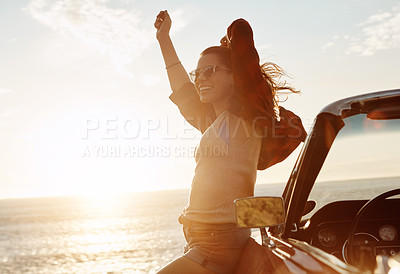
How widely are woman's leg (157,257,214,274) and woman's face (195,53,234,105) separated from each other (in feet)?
3.30

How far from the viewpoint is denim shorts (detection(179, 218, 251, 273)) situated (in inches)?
90.2

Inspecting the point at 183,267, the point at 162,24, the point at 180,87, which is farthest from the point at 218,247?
the point at 162,24

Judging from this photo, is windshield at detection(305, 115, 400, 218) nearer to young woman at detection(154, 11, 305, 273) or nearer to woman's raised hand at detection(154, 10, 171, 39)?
young woman at detection(154, 11, 305, 273)

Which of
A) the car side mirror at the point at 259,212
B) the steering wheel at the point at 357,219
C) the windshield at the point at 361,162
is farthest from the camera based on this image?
the steering wheel at the point at 357,219

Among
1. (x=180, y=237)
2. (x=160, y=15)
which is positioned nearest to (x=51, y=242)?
(x=180, y=237)

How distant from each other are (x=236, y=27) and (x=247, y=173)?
34.5 inches

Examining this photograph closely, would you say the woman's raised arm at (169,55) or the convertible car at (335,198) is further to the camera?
the woman's raised arm at (169,55)

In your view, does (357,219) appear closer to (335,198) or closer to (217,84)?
(335,198)

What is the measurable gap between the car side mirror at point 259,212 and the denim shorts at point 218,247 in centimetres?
57

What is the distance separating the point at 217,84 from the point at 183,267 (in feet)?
3.67

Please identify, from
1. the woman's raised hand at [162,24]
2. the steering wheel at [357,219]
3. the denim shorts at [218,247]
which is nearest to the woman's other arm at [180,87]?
the woman's raised hand at [162,24]

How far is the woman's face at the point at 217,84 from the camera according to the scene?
8.73 feet

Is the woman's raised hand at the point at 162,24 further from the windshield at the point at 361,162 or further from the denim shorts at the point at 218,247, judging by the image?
the windshield at the point at 361,162

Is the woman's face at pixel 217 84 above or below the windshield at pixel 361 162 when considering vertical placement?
above
